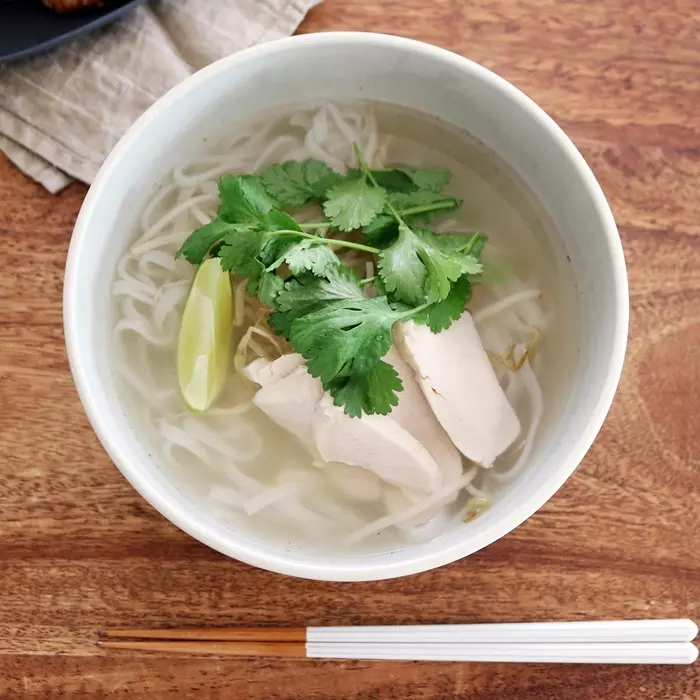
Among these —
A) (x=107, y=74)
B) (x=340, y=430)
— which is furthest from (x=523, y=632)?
(x=107, y=74)

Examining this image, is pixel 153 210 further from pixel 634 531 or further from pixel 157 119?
pixel 634 531

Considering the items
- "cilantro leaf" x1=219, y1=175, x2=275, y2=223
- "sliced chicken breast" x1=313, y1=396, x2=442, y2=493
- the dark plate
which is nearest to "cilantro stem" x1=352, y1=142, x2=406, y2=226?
"cilantro leaf" x1=219, y1=175, x2=275, y2=223

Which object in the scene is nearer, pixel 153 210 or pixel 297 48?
pixel 297 48

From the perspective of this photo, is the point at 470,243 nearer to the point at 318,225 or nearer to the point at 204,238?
the point at 318,225

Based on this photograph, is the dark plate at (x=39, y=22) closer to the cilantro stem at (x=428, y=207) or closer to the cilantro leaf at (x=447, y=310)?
the cilantro stem at (x=428, y=207)

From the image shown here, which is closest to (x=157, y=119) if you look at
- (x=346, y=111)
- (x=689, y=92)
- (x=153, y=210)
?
(x=153, y=210)

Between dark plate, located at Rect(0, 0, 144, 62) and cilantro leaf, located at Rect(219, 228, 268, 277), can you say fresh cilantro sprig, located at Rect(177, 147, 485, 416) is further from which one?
dark plate, located at Rect(0, 0, 144, 62)
